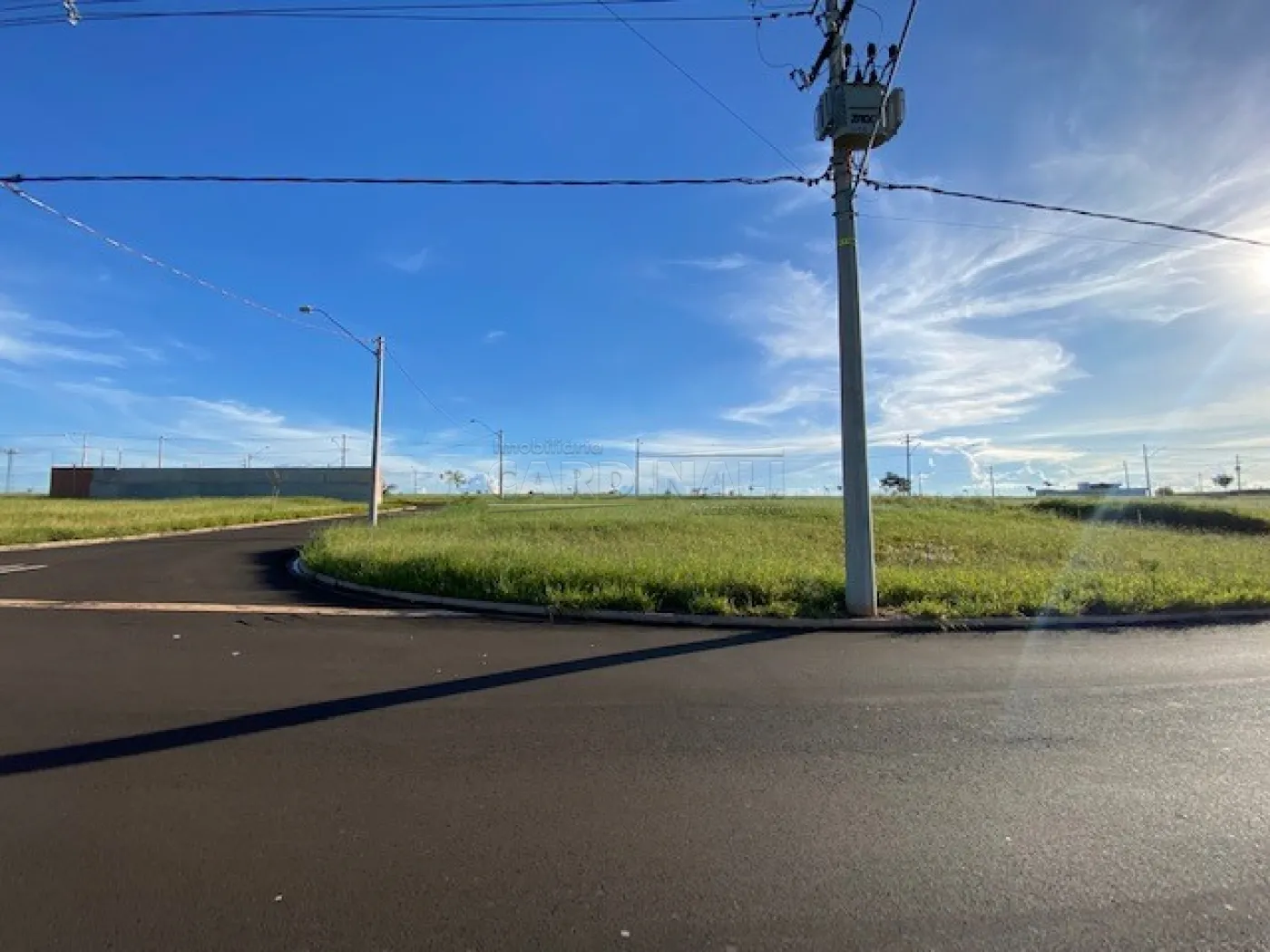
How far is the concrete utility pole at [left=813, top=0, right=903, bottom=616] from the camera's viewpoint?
34.2 ft

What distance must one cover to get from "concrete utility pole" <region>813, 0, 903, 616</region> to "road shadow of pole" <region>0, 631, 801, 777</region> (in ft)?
11.0

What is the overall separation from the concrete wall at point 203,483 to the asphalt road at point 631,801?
8264cm

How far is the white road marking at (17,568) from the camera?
53.1 feet

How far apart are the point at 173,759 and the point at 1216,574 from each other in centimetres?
1614

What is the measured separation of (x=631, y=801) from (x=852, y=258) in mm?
8900

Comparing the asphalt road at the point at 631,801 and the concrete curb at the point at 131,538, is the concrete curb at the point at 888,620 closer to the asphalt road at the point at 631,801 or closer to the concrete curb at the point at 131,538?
the asphalt road at the point at 631,801

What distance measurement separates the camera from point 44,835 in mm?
3719

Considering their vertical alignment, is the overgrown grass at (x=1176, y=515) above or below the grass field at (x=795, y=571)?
above

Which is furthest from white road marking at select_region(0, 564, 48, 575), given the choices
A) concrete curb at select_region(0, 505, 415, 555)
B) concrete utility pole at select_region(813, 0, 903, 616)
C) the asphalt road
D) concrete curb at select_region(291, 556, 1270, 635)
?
concrete utility pole at select_region(813, 0, 903, 616)

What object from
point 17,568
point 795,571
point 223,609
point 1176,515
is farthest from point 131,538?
point 1176,515

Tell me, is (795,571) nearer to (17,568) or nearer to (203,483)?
(17,568)

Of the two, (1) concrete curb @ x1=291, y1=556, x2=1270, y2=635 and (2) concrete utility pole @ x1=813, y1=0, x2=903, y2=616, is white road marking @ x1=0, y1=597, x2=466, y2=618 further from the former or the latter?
(2) concrete utility pole @ x1=813, y1=0, x2=903, y2=616

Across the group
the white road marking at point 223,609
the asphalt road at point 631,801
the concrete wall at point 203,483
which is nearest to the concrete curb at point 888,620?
the white road marking at point 223,609

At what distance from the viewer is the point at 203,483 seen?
86812 mm
